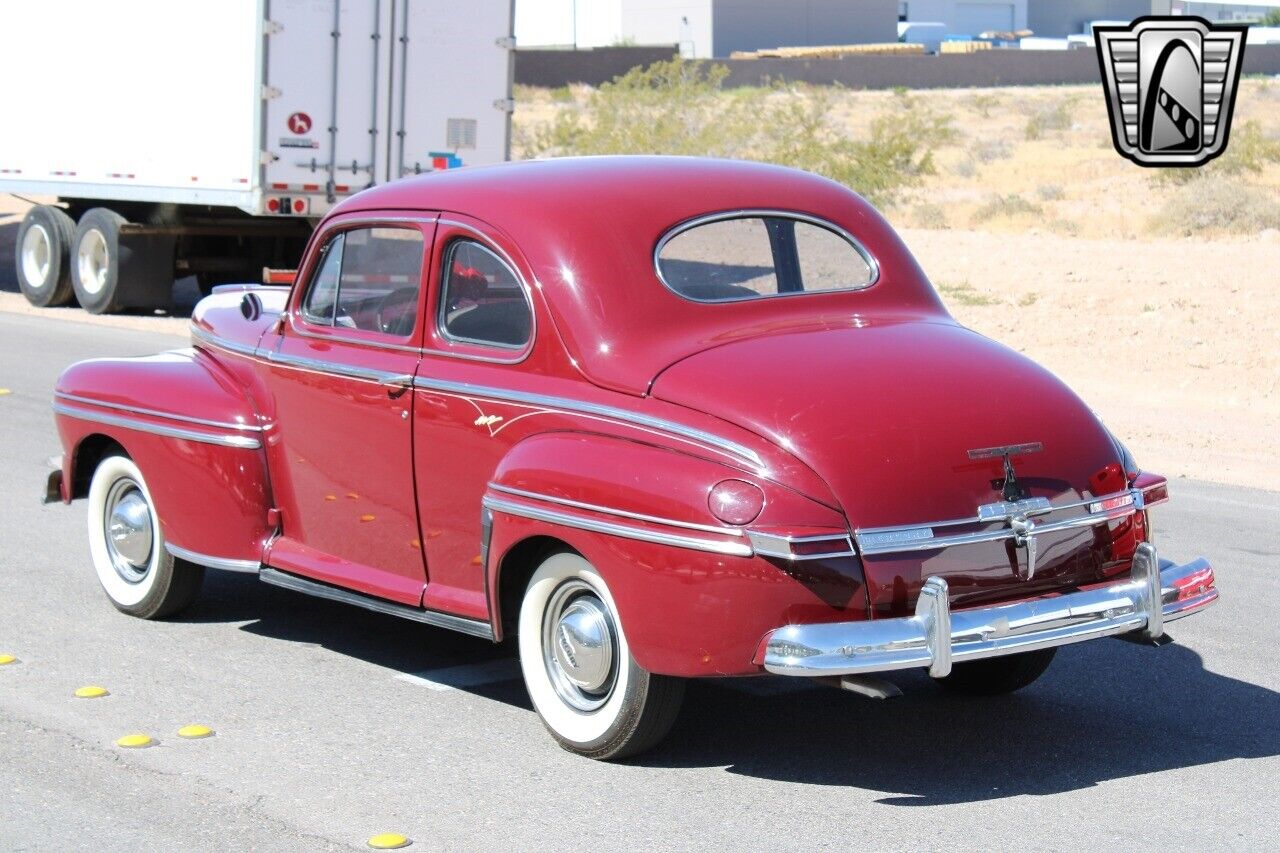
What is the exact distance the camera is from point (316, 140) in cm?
1703

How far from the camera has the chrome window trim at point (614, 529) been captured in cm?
473

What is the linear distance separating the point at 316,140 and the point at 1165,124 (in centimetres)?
1664

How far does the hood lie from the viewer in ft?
16.0

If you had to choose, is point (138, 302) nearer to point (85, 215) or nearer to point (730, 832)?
point (85, 215)

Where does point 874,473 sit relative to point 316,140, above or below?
below

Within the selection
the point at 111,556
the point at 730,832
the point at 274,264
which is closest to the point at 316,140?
the point at 274,264

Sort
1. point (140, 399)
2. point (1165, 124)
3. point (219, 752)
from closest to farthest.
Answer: point (219, 752)
point (140, 399)
point (1165, 124)

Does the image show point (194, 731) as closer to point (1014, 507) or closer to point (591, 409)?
point (591, 409)

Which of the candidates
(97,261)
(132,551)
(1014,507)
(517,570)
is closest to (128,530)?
(132,551)

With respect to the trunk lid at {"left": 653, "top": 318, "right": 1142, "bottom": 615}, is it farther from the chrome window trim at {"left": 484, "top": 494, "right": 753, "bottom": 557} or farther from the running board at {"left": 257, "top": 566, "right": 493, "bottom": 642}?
the running board at {"left": 257, "top": 566, "right": 493, "bottom": 642}

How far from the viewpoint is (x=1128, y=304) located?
1738 centimetres

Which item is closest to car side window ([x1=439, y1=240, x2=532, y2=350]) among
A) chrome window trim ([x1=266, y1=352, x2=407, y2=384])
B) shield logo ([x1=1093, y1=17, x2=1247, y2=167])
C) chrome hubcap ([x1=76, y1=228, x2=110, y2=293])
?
chrome window trim ([x1=266, y1=352, x2=407, y2=384])

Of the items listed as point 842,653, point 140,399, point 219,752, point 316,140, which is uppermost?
point 316,140

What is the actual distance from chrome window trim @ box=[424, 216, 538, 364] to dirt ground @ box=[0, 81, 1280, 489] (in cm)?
152
